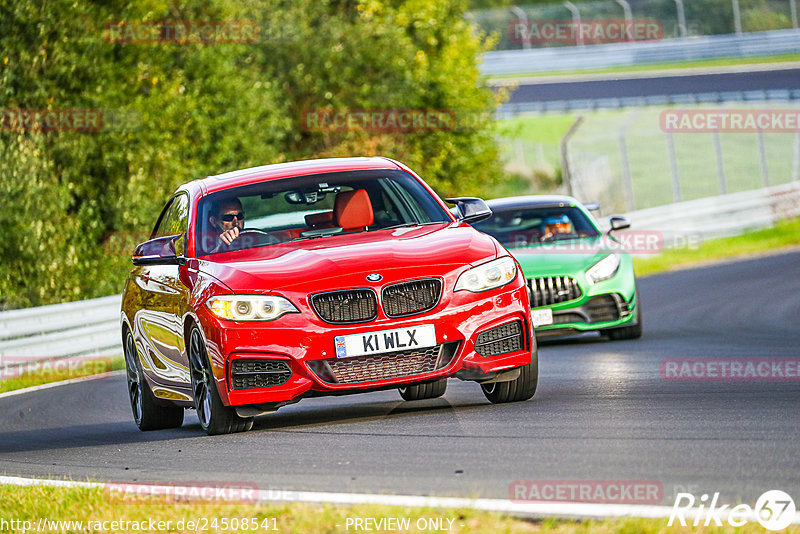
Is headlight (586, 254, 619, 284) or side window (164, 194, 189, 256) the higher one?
side window (164, 194, 189, 256)

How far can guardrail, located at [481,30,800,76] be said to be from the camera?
51.6 m

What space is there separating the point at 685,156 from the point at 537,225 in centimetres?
2972

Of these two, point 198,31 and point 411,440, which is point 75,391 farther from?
point 198,31

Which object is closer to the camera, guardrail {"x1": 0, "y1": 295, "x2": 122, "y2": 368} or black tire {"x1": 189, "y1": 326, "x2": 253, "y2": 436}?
black tire {"x1": 189, "y1": 326, "x2": 253, "y2": 436}

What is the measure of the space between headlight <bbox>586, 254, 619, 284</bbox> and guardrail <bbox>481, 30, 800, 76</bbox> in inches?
1523

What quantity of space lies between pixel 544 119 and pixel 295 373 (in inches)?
2054

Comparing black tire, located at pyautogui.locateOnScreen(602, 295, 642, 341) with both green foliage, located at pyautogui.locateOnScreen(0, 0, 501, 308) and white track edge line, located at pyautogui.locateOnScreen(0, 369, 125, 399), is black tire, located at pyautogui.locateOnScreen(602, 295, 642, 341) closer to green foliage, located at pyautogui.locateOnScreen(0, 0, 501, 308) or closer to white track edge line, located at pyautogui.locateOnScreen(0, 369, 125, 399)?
white track edge line, located at pyautogui.locateOnScreen(0, 369, 125, 399)

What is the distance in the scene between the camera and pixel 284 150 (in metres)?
37.0

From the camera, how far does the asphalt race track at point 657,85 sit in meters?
47.2

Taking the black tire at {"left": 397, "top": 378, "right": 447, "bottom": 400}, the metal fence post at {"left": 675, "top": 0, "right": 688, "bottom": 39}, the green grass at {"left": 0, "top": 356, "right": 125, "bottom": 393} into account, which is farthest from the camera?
the metal fence post at {"left": 675, "top": 0, "right": 688, "bottom": 39}

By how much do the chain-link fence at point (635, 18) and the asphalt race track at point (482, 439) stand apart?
37562 millimetres

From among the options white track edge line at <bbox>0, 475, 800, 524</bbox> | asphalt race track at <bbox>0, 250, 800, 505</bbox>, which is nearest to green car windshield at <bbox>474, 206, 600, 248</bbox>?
asphalt race track at <bbox>0, 250, 800, 505</bbox>

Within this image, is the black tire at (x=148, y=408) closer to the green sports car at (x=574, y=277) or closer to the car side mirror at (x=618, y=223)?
the green sports car at (x=574, y=277)

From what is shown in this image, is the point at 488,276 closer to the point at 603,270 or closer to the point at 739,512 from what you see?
the point at 739,512
